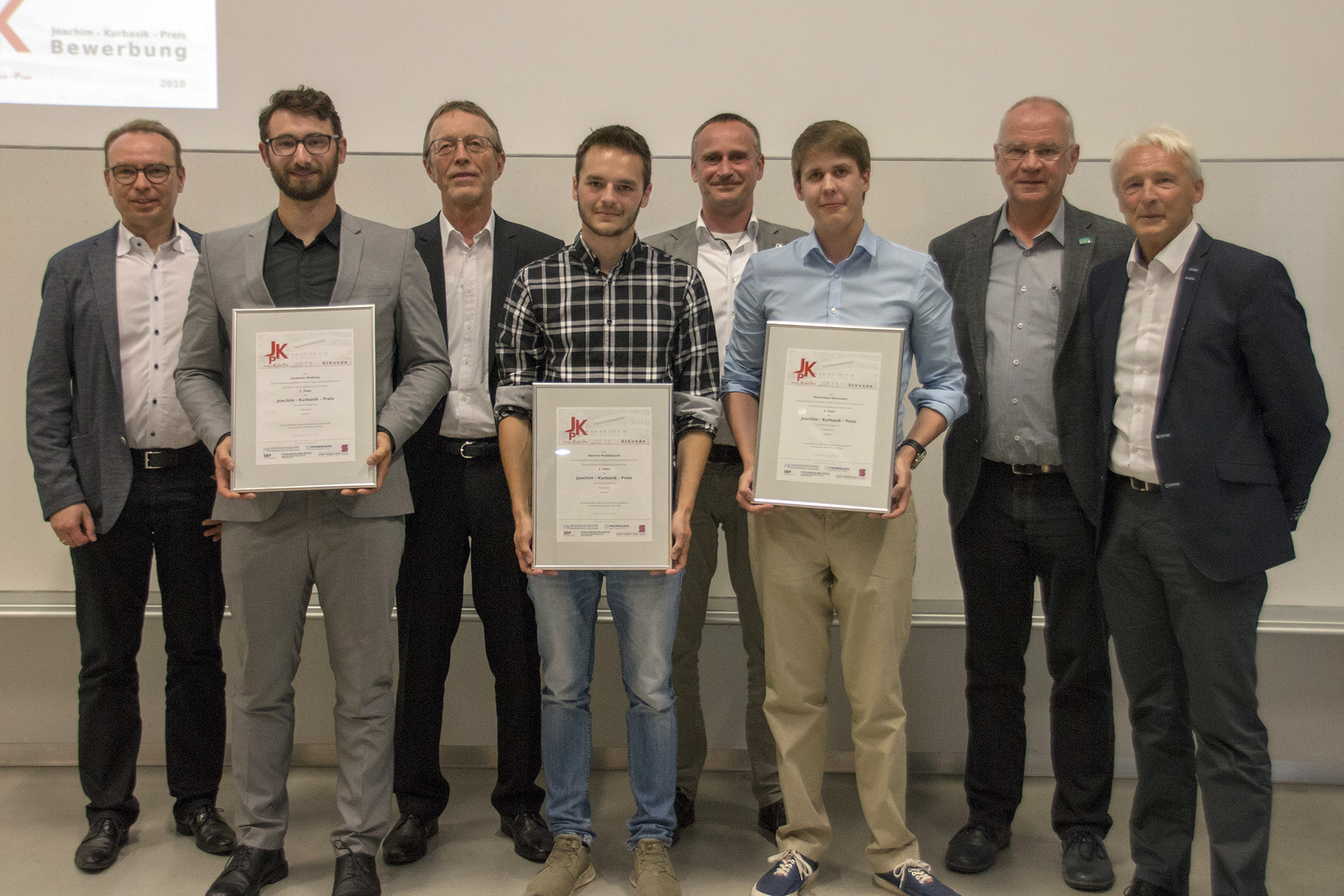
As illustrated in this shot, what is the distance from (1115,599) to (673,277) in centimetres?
141

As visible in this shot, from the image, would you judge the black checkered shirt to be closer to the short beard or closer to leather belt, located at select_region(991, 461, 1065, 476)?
the short beard

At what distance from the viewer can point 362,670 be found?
8.15 ft

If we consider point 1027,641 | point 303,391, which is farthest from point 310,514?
point 1027,641

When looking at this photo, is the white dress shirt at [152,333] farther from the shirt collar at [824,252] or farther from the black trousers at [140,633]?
the shirt collar at [824,252]

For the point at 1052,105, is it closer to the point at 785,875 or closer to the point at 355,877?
the point at 785,875

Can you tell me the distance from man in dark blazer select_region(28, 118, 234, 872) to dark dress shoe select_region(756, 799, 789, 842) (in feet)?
5.33

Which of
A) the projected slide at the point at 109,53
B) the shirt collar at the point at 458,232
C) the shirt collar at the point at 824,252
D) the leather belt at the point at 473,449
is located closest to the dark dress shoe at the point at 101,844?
the leather belt at the point at 473,449

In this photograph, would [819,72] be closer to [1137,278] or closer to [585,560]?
[1137,278]

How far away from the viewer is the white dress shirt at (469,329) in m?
2.68

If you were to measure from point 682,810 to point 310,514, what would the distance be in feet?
4.74

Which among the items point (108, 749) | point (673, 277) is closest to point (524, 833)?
point (108, 749)

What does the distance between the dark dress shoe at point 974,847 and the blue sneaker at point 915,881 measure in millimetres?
261

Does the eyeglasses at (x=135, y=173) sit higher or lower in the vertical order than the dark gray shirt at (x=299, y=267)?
higher

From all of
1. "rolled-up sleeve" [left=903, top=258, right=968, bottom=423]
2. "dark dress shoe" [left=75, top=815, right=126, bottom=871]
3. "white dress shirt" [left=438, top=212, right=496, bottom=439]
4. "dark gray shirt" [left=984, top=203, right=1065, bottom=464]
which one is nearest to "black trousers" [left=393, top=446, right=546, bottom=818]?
"white dress shirt" [left=438, top=212, right=496, bottom=439]
